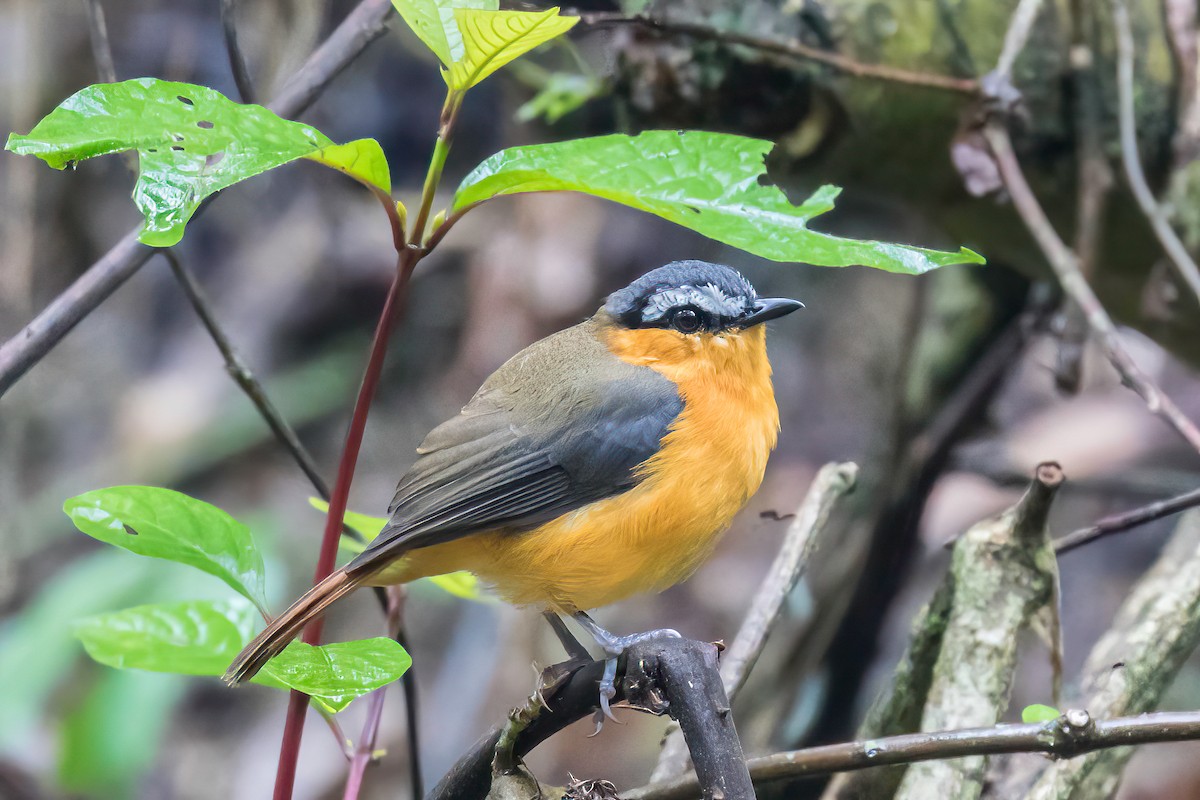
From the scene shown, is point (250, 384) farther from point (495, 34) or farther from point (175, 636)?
point (495, 34)

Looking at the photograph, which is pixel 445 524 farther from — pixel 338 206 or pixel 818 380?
pixel 338 206

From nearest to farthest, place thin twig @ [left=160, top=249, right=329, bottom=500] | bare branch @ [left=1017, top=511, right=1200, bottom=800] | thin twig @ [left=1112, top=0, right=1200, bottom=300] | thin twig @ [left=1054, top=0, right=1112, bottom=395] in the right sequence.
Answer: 1. thin twig @ [left=160, top=249, right=329, bottom=500]
2. bare branch @ [left=1017, top=511, right=1200, bottom=800]
3. thin twig @ [left=1112, top=0, right=1200, bottom=300]
4. thin twig @ [left=1054, top=0, right=1112, bottom=395]

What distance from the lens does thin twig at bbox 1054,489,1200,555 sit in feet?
6.80

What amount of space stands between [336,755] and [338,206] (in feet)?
7.63

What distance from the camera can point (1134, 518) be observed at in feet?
6.93

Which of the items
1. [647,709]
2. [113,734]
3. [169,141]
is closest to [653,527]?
[647,709]

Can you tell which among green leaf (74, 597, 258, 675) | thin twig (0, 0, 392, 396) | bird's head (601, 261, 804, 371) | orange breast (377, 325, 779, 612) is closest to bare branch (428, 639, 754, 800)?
orange breast (377, 325, 779, 612)

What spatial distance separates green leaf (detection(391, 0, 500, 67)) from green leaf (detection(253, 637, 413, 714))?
0.70 meters

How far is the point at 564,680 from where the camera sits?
5.04 ft

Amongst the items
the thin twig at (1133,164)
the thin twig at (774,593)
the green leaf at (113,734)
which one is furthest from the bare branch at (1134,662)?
the green leaf at (113,734)

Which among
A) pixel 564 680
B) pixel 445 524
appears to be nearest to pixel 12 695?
pixel 445 524

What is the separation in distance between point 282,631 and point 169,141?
0.72 m

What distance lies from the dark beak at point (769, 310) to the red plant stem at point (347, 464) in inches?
32.1

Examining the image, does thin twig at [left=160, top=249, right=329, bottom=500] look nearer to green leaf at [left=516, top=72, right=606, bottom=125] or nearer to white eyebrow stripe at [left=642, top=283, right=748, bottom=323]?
white eyebrow stripe at [left=642, top=283, right=748, bottom=323]
